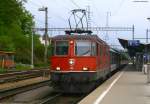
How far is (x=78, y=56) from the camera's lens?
23.9m

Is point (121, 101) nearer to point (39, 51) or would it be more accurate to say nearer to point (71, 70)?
point (71, 70)

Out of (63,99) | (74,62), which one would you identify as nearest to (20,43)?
(74,62)

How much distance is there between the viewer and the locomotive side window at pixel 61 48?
2405 centimetres

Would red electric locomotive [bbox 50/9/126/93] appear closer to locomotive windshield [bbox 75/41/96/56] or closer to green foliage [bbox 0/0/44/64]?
locomotive windshield [bbox 75/41/96/56]

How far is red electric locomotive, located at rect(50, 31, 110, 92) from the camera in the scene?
76.6 feet

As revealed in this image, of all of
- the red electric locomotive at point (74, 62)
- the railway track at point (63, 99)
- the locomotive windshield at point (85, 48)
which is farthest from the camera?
the locomotive windshield at point (85, 48)

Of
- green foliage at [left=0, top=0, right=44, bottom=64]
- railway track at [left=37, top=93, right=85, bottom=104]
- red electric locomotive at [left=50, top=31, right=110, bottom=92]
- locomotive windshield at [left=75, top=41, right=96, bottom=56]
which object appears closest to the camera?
railway track at [left=37, top=93, right=85, bottom=104]

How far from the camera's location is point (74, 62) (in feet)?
77.7

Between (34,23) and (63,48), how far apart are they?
291 feet

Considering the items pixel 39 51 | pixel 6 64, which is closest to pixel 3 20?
pixel 6 64

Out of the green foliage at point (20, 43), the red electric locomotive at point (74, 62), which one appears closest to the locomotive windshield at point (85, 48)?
the red electric locomotive at point (74, 62)

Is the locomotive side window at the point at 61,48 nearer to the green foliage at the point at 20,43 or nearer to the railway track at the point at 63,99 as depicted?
the railway track at the point at 63,99

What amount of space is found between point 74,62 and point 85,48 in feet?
2.99

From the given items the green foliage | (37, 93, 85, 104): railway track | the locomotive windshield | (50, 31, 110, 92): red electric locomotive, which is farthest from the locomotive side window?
the green foliage
